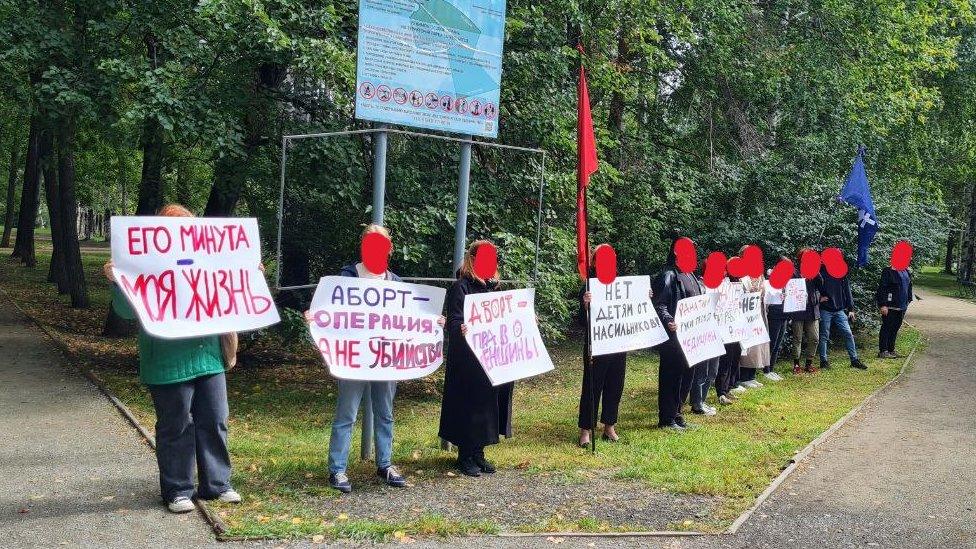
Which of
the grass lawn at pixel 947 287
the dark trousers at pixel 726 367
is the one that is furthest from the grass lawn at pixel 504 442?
the grass lawn at pixel 947 287

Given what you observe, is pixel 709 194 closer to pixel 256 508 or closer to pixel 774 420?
pixel 774 420

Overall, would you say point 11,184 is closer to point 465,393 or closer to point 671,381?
point 671,381

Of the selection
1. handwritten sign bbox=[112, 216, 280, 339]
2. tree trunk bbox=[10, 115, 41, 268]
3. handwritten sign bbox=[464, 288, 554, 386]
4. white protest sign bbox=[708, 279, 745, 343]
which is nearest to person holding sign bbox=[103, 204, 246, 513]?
handwritten sign bbox=[112, 216, 280, 339]

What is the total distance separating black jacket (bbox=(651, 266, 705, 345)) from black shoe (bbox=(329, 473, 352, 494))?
13.4 ft

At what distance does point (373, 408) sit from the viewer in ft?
24.1

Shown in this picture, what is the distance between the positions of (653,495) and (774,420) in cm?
392

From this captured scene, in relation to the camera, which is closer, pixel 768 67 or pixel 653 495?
pixel 653 495

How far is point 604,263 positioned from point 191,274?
13.5 feet

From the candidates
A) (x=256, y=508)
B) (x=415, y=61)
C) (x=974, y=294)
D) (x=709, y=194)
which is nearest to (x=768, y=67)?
(x=709, y=194)

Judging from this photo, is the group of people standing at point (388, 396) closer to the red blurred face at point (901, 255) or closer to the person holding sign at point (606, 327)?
the person holding sign at point (606, 327)

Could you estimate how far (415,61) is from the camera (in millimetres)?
8305

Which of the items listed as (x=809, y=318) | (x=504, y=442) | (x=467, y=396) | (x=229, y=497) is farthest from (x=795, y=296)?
(x=229, y=497)

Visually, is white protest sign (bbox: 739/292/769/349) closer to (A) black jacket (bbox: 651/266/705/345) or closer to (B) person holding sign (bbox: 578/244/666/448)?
(A) black jacket (bbox: 651/266/705/345)

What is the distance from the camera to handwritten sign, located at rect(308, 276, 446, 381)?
23.0 feet
